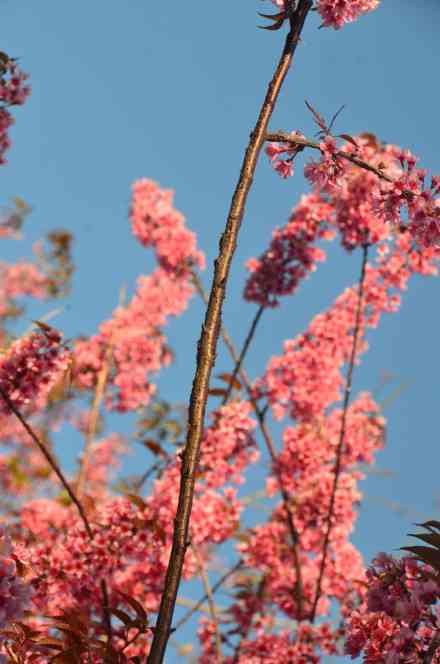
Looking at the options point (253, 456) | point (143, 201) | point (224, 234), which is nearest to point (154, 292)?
point (143, 201)

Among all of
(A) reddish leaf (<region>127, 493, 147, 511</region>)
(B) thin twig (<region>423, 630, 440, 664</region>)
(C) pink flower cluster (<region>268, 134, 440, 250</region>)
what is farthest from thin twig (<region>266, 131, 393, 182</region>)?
(A) reddish leaf (<region>127, 493, 147, 511</region>)

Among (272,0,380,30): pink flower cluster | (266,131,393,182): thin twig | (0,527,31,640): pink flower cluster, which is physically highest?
(272,0,380,30): pink flower cluster

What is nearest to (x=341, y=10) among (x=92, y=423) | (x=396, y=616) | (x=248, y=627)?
(x=396, y=616)

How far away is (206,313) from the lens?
6.31ft

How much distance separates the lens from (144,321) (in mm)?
8875

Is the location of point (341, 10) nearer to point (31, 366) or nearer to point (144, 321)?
point (31, 366)

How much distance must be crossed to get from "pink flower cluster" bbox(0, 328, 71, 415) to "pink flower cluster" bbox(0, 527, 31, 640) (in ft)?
6.67

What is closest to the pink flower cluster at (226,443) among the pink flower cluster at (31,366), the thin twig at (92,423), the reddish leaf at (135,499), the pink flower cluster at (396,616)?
the thin twig at (92,423)

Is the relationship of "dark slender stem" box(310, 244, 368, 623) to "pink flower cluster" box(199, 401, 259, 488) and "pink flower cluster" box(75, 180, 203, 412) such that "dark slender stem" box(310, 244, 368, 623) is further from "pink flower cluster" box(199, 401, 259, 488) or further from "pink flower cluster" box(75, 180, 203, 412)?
"pink flower cluster" box(75, 180, 203, 412)

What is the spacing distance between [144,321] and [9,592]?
735cm

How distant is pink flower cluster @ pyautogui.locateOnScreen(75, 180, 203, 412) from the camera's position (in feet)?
25.6

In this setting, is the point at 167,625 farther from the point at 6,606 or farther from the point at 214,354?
the point at 214,354

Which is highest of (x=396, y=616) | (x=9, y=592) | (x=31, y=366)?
(x=31, y=366)

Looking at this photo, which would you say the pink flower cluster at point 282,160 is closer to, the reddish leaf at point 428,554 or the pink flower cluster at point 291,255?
the reddish leaf at point 428,554
